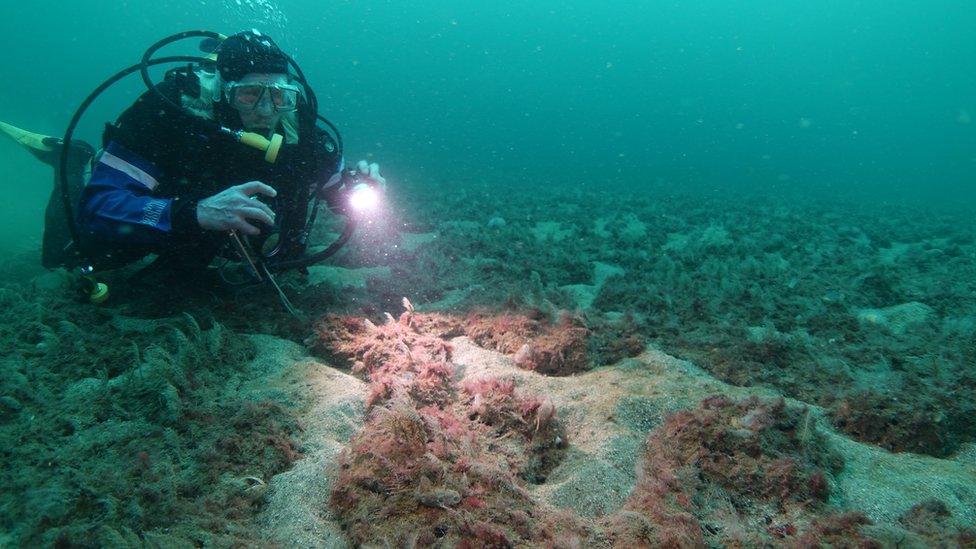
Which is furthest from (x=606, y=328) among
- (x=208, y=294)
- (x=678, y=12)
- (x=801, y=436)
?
(x=678, y=12)

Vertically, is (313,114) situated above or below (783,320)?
above

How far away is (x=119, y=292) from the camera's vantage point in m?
4.03

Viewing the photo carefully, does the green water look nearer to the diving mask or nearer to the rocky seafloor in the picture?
the diving mask

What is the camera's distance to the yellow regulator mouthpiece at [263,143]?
12.5 ft

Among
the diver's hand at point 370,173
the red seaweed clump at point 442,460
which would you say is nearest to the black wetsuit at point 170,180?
the diver's hand at point 370,173

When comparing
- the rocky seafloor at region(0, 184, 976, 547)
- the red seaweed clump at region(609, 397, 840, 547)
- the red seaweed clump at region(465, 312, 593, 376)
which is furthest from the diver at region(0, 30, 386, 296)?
the red seaweed clump at region(609, 397, 840, 547)

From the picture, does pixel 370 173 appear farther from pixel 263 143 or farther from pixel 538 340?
pixel 538 340

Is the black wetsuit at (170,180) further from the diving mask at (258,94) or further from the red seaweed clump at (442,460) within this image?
the red seaweed clump at (442,460)

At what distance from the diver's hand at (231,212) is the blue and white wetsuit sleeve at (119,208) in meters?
0.30

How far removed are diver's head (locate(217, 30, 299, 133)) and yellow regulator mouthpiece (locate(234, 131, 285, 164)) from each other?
44cm

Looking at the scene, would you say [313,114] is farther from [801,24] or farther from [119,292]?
[801,24]

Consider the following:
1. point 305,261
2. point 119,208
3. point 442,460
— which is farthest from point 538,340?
point 119,208

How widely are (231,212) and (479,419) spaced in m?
2.55

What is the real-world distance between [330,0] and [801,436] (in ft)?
422
